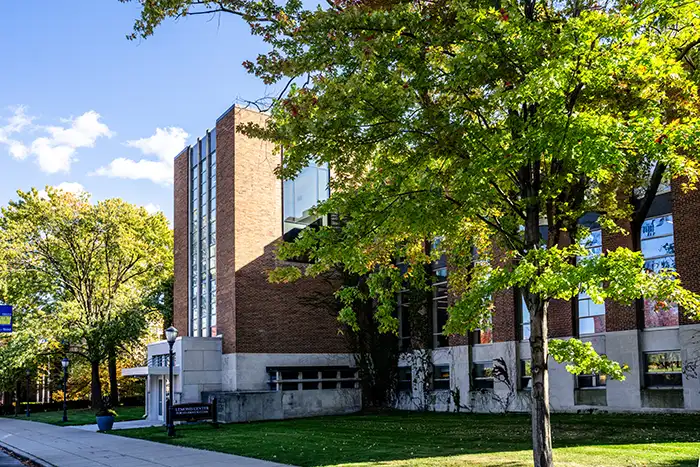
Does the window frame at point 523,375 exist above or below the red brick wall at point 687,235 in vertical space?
below

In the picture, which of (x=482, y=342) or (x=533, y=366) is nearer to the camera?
(x=533, y=366)

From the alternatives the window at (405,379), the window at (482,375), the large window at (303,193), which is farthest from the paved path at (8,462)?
the window at (405,379)

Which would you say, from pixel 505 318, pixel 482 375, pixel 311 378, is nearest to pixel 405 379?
pixel 311 378

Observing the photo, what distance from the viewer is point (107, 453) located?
64.8ft

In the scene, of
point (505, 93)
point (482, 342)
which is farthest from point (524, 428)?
point (505, 93)

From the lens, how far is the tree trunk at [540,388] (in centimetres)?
1095

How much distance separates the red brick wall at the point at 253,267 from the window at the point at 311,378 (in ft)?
3.20

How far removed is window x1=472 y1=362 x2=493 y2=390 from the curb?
1836 cm

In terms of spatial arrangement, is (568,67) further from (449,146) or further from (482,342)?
(482,342)

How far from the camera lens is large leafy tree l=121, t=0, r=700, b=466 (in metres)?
9.68

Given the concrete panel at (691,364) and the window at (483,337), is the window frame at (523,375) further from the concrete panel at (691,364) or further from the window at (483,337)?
the concrete panel at (691,364)

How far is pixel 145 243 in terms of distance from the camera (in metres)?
46.3

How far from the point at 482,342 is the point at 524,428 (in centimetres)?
983

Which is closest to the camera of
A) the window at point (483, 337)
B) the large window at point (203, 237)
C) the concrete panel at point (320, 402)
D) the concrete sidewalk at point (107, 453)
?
the concrete sidewalk at point (107, 453)
